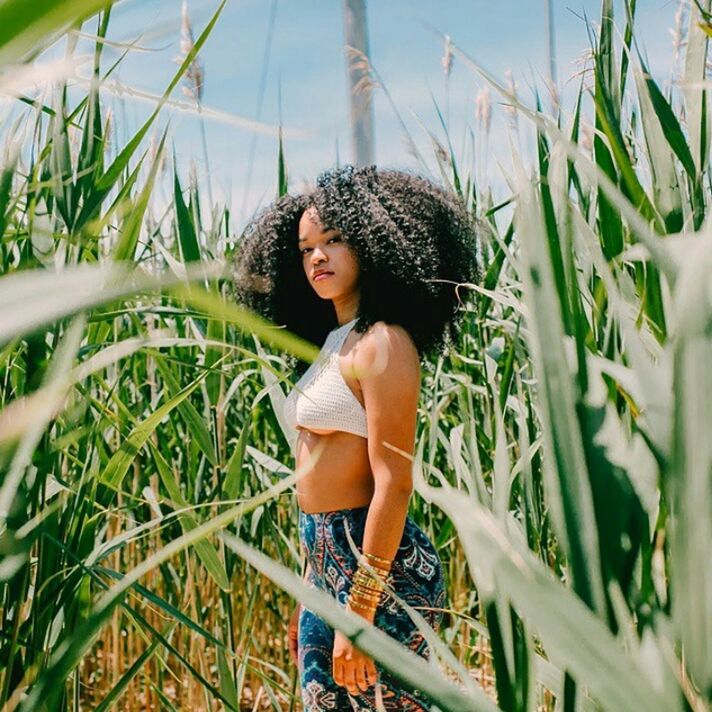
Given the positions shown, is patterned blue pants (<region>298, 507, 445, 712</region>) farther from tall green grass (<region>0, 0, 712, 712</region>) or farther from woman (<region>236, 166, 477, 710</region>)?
tall green grass (<region>0, 0, 712, 712</region>)

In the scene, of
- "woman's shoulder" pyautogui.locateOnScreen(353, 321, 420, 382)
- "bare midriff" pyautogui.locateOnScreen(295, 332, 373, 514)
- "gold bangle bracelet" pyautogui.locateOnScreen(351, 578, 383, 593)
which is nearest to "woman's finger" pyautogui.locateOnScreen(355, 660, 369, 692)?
"gold bangle bracelet" pyautogui.locateOnScreen(351, 578, 383, 593)

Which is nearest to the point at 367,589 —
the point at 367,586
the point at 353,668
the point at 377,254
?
the point at 367,586

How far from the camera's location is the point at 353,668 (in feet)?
4.13

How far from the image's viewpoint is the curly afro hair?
1486mm

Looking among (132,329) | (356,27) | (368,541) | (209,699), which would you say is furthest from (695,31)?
(356,27)

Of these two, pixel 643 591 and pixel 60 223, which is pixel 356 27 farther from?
pixel 643 591

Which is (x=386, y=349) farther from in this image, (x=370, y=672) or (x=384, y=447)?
(x=370, y=672)

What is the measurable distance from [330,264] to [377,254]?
82 millimetres

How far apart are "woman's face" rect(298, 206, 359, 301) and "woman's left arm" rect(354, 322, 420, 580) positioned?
172mm

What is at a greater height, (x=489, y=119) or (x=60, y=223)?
(x=489, y=119)

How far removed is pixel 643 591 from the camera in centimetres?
53

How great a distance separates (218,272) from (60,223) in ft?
1.94

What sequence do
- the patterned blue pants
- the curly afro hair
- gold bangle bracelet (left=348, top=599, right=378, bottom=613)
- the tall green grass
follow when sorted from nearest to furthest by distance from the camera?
the tall green grass, gold bangle bracelet (left=348, top=599, right=378, bottom=613), the patterned blue pants, the curly afro hair

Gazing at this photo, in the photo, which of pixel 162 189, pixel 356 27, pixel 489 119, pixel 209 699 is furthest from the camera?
pixel 356 27
